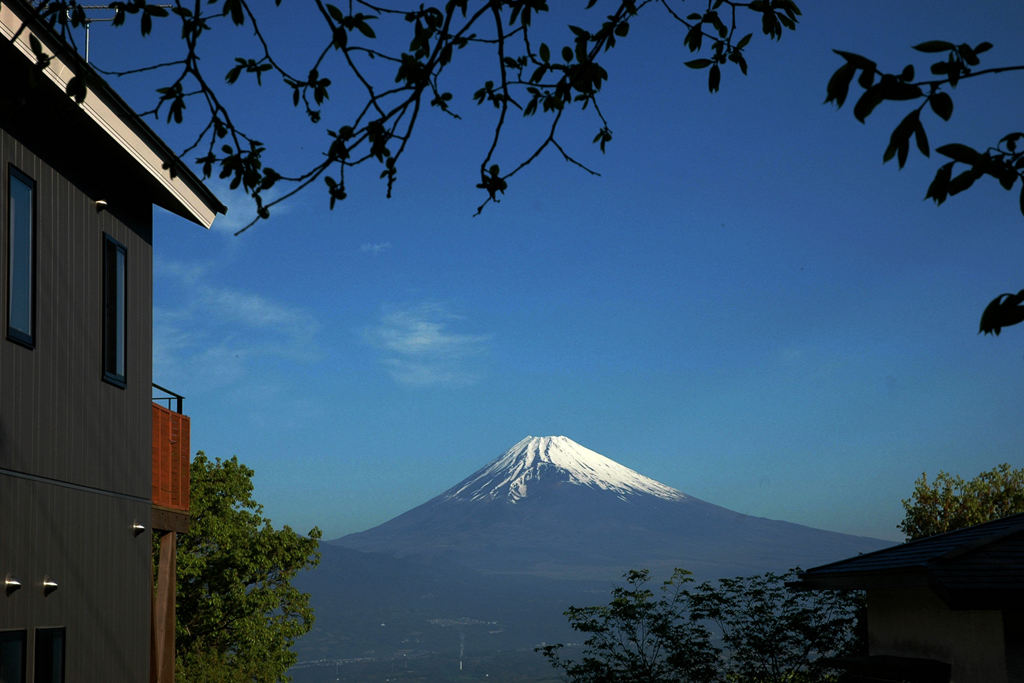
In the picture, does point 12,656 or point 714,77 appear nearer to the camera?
point 714,77

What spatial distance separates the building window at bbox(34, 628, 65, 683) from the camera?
336 inches

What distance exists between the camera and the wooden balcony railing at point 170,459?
11.6m

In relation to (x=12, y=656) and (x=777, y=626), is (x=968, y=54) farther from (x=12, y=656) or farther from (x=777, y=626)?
(x=777, y=626)

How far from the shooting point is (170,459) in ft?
39.3

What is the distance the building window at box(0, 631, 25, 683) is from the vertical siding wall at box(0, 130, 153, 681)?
9 cm

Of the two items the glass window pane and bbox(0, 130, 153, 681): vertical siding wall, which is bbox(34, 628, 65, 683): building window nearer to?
bbox(0, 130, 153, 681): vertical siding wall

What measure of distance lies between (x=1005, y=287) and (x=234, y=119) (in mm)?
3138

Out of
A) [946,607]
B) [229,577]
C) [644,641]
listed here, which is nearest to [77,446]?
[946,607]

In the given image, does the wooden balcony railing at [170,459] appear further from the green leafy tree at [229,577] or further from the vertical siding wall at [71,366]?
the green leafy tree at [229,577]

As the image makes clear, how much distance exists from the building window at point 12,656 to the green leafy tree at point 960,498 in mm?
21670

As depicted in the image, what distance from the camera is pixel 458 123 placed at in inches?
200

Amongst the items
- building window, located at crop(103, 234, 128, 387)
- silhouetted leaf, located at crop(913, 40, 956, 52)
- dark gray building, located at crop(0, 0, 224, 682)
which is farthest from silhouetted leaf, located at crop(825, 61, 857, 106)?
building window, located at crop(103, 234, 128, 387)

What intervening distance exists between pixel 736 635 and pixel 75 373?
12.5 m

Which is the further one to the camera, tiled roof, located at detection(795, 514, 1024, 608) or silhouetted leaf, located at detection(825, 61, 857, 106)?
tiled roof, located at detection(795, 514, 1024, 608)
